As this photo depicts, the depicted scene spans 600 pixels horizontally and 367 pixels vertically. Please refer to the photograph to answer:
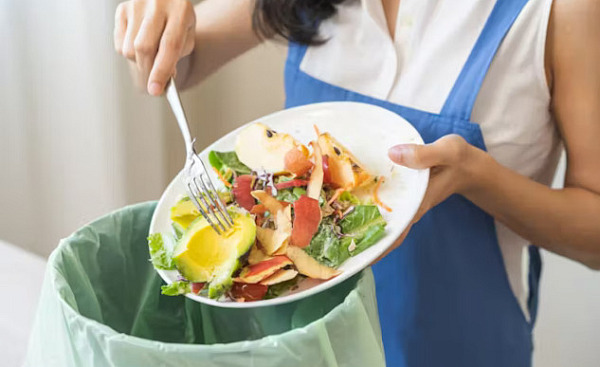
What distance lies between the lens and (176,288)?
57cm

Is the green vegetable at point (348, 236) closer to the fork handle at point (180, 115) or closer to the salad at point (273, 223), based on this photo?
the salad at point (273, 223)

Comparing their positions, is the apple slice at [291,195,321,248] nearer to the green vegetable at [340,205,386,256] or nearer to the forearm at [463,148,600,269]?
the green vegetable at [340,205,386,256]

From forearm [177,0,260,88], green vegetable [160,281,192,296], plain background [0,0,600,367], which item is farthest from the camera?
plain background [0,0,600,367]

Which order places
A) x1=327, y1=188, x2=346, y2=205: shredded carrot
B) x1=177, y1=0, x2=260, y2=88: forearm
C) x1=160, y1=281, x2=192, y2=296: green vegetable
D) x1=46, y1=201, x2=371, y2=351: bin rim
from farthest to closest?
1. x1=177, y1=0, x2=260, y2=88: forearm
2. x1=327, y1=188, x2=346, y2=205: shredded carrot
3. x1=160, y1=281, x2=192, y2=296: green vegetable
4. x1=46, y1=201, x2=371, y2=351: bin rim

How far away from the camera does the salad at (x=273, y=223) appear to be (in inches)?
22.7

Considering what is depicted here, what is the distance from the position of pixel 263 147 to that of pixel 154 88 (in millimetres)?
129

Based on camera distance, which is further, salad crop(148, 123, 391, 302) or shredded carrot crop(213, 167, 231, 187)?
shredded carrot crop(213, 167, 231, 187)

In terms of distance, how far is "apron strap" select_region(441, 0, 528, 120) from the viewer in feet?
2.43

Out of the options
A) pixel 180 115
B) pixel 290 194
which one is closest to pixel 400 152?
pixel 290 194

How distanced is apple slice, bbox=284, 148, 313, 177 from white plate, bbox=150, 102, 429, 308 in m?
0.08

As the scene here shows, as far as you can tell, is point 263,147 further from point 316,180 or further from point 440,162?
point 440,162

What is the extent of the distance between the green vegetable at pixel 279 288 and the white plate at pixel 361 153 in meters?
0.01

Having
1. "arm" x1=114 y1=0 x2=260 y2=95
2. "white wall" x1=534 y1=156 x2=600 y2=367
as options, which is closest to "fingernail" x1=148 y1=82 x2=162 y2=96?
"arm" x1=114 y1=0 x2=260 y2=95

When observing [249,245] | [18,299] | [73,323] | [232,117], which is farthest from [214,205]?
[232,117]
